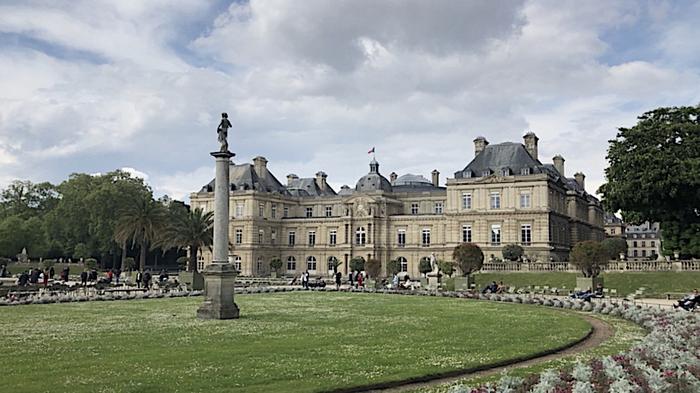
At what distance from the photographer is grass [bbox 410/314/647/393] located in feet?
39.8

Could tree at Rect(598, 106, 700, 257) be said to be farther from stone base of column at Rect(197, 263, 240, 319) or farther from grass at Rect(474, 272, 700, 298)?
stone base of column at Rect(197, 263, 240, 319)

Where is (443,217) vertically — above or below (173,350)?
above

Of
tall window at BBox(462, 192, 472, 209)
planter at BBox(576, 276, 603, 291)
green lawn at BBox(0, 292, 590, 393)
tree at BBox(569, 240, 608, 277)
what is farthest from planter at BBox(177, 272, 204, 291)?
tall window at BBox(462, 192, 472, 209)

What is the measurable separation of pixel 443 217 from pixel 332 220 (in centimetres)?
1588

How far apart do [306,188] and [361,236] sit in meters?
18.1

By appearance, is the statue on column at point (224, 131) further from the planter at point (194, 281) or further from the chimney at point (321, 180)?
the chimney at point (321, 180)

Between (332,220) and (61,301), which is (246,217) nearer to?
(332,220)

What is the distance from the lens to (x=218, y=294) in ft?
76.2

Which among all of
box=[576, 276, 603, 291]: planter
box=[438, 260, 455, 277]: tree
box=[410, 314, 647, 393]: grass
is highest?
box=[438, 260, 455, 277]: tree

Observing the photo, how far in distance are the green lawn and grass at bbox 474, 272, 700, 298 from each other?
714 inches

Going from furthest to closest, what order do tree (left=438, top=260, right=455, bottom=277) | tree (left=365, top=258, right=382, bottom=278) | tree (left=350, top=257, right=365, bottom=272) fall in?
tree (left=350, top=257, right=365, bottom=272)
tree (left=365, top=258, right=382, bottom=278)
tree (left=438, top=260, right=455, bottom=277)

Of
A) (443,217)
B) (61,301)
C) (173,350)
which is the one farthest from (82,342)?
(443,217)

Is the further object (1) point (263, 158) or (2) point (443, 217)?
(1) point (263, 158)

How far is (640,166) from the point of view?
153 feet
